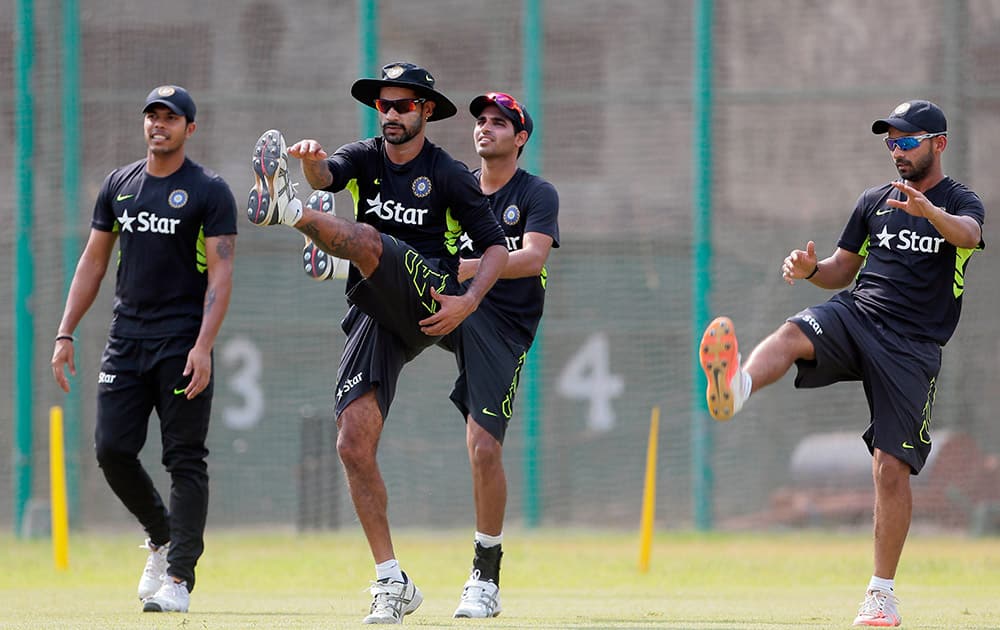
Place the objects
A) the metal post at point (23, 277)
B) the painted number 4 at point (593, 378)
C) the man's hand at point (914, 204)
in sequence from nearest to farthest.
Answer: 1. the man's hand at point (914, 204)
2. the metal post at point (23, 277)
3. the painted number 4 at point (593, 378)

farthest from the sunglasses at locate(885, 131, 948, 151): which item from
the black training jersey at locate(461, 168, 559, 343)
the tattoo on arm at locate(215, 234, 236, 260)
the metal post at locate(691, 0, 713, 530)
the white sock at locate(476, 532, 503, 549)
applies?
the metal post at locate(691, 0, 713, 530)

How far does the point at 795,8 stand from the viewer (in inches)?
609

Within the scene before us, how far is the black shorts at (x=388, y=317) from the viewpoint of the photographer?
6609mm

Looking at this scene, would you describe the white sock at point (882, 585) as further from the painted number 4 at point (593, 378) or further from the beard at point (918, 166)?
the painted number 4 at point (593, 378)

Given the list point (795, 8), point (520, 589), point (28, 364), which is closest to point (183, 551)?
point (520, 589)

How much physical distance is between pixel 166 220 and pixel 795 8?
9.19 meters

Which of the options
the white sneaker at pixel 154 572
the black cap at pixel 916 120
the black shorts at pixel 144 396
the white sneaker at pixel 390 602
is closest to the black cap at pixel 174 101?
the black shorts at pixel 144 396

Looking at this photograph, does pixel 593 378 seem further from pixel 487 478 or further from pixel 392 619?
pixel 392 619

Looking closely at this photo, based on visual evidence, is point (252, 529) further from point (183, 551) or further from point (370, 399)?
point (370, 399)

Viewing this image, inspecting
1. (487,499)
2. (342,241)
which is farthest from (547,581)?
(342,241)

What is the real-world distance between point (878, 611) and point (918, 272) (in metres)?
1.51

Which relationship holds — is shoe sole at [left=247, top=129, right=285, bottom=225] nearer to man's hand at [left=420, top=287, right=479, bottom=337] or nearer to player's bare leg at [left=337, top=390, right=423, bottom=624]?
man's hand at [left=420, top=287, right=479, bottom=337]

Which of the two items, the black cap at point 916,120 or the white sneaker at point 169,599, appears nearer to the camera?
the black cap at point 916,120

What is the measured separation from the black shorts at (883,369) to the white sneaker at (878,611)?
0.57 meters
